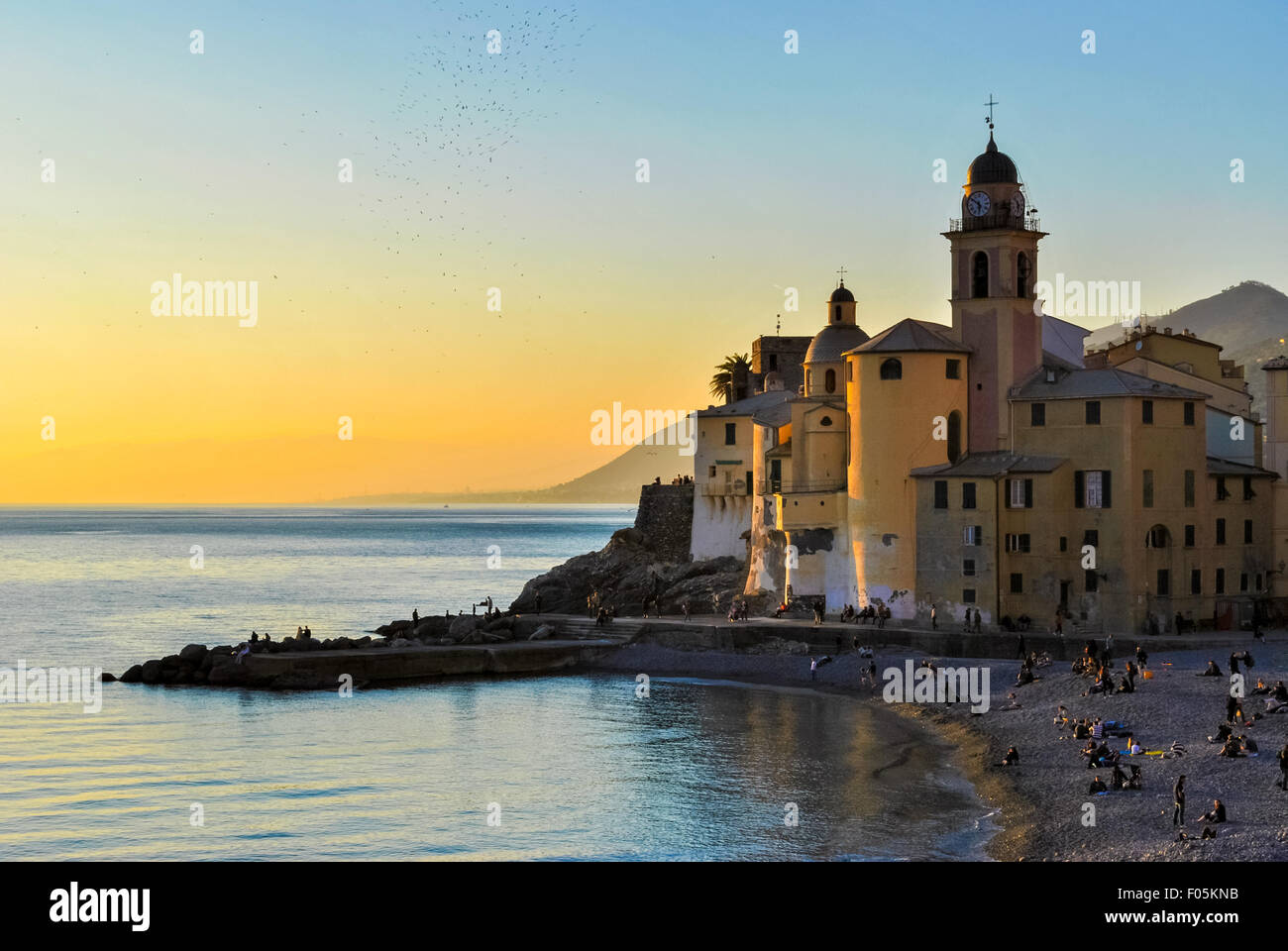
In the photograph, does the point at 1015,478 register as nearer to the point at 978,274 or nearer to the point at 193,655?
the point at 978,274

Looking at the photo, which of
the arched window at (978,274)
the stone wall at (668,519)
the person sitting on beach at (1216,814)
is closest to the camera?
the person sitting on beach at (1216,814)

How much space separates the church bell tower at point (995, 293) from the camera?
62.1 meters

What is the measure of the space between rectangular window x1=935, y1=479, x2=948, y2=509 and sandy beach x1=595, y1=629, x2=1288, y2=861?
19.4 ft

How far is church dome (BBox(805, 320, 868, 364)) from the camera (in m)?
71.4

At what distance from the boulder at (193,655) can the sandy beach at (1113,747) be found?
21.9 m

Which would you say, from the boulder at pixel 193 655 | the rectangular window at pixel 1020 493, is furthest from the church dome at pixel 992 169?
the boulder at pixel 193 655

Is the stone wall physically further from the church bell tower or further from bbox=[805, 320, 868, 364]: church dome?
the church bell tower

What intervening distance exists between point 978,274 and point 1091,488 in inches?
410

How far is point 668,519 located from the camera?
93938 millimetres

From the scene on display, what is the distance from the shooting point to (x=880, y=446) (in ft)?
206

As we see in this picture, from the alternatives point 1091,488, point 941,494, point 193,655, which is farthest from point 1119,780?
point 193,655

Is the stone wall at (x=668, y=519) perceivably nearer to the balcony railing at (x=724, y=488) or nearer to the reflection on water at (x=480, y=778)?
the balcony railing at (x=724, y=488)
